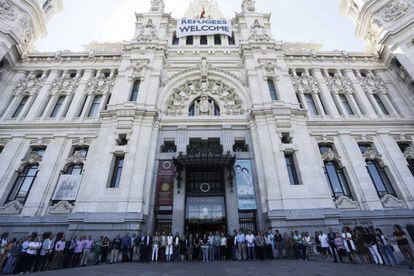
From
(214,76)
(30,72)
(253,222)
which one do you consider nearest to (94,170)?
(253,222)

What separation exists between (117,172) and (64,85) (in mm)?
12888

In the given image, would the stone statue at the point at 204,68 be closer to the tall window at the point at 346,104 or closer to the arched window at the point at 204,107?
the arched window at the point at 204,107

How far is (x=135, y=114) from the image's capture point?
59.8 feet

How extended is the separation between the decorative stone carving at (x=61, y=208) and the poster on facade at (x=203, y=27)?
69.1 feet

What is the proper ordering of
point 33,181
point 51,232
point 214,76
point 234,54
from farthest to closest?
1. point 234,54
2. point 214,76
3. point 33,181
4. point 51,232

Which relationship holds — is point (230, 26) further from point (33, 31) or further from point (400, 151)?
point (33, 31)

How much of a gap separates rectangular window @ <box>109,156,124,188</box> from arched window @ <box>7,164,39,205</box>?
6873mm

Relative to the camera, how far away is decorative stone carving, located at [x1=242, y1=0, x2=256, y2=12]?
28.0 meters

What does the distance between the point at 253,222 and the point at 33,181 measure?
17.6 metres

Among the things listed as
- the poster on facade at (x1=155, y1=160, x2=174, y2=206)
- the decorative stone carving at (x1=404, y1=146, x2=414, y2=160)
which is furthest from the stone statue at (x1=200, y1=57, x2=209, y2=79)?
the decorative stone carving at (x1=404, y1=146, x2=414, y2=160)

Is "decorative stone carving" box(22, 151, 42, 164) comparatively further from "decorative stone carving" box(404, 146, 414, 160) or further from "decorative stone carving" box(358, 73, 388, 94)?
"decorative stone carving" box(358, 73, 388, 94)

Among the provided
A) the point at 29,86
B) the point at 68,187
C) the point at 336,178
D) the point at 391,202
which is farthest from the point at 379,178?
the point at 29,86

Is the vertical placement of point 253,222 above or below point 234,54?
below

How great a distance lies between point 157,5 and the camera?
92.4 feet
